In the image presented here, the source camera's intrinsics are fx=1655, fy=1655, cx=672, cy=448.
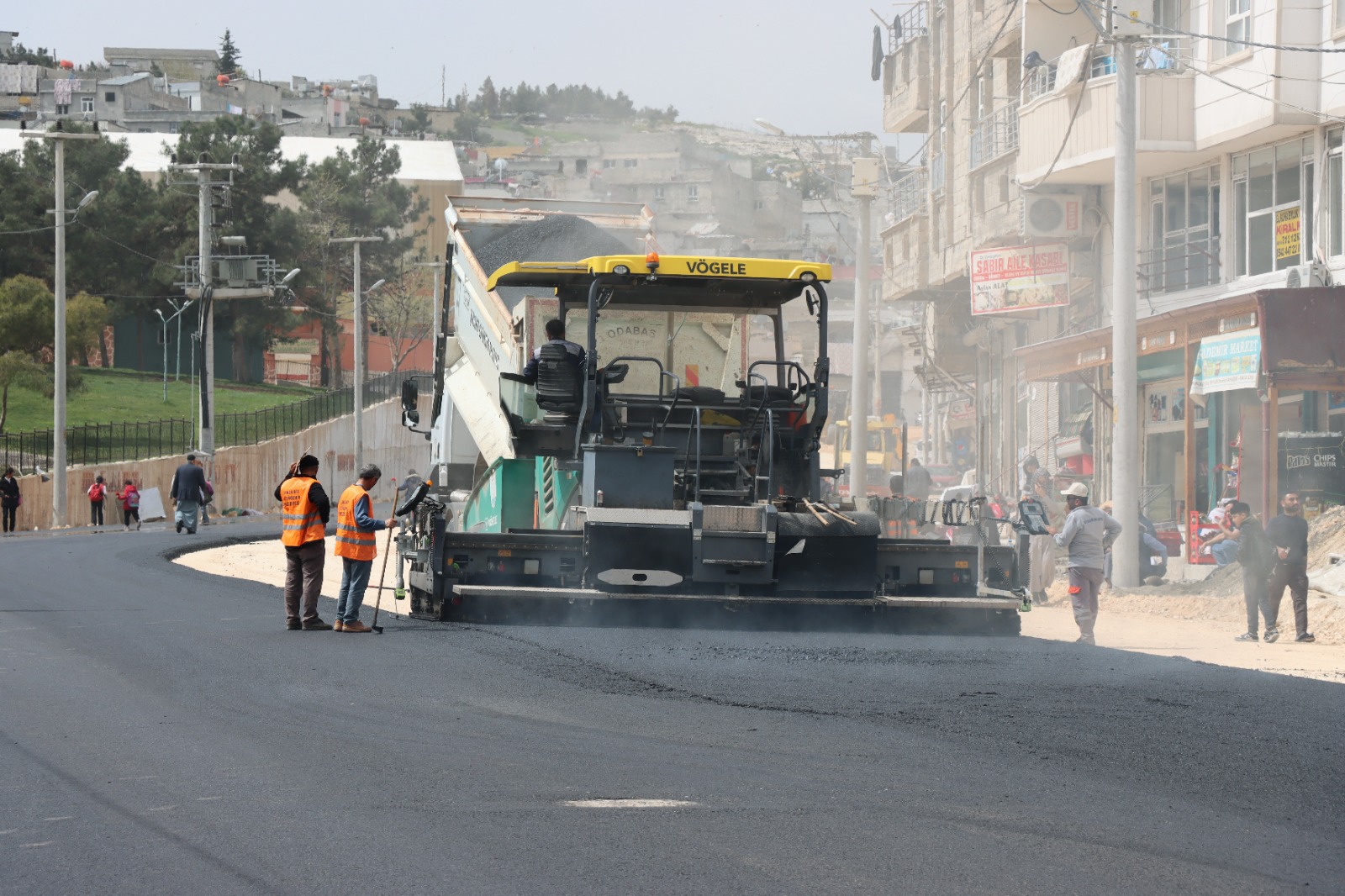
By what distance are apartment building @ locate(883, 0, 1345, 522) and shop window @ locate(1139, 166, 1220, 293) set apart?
0.13 ft

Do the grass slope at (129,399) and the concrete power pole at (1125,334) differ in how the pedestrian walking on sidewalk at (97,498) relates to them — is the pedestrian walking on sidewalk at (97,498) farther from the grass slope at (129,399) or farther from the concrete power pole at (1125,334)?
the concrete power pole at (1125,334)

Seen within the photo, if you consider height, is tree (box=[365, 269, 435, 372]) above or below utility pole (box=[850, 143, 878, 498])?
above

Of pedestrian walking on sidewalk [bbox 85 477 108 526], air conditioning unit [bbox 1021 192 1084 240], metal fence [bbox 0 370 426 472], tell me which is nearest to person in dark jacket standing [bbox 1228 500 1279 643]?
air conditioning unit [bbox 1021 192 1084 240]

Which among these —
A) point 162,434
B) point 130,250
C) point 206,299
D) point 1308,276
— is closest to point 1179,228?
point 1308,276

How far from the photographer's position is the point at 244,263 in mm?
44375

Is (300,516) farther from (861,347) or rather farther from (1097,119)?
(1097,119)

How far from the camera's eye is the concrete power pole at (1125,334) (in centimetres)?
1889

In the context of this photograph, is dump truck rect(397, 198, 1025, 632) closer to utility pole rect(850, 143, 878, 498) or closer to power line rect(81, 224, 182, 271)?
utility pole rect(850, 143, 878, 498)

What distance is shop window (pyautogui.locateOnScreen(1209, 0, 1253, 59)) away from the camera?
23.6m

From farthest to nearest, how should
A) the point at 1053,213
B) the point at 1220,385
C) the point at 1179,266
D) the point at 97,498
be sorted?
the point at 97,498
the point at 1053,213
the point at 1179,266
the point at 1220,385

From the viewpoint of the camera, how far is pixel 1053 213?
29.3 meters

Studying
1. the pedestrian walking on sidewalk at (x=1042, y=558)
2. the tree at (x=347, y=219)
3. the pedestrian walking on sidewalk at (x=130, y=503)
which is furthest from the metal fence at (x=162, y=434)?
the pedestrian walking on sidewalk at (x=1042, y=558)

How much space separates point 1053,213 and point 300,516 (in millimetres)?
19933

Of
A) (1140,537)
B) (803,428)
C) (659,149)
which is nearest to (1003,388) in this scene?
(1140,537)
